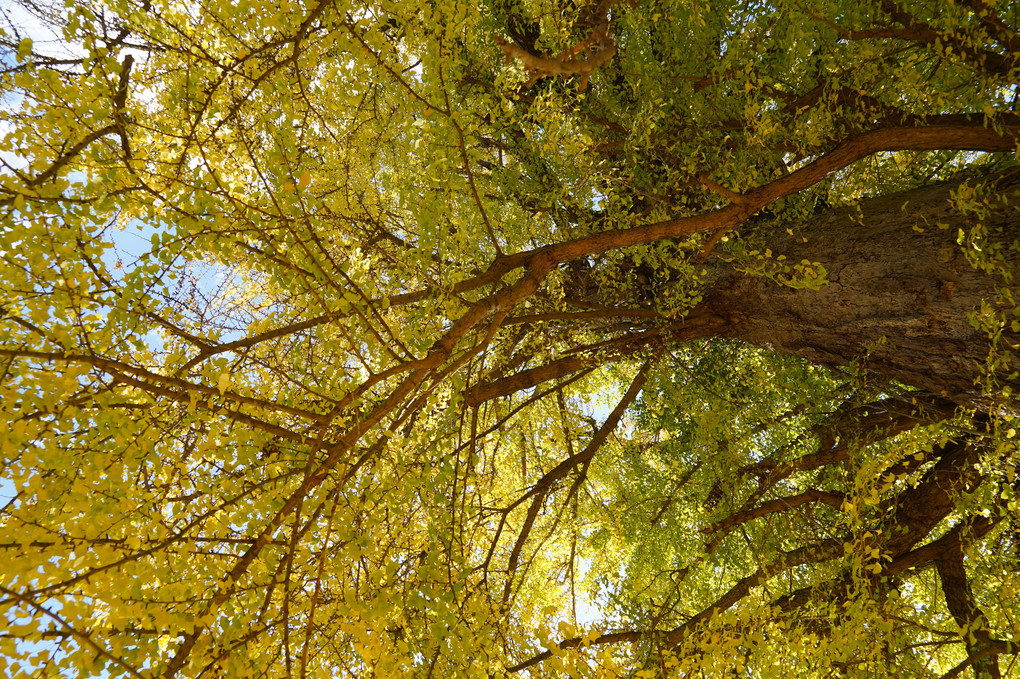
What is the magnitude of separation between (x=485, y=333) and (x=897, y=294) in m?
1.99

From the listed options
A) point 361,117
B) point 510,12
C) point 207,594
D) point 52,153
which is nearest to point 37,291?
point 52,153

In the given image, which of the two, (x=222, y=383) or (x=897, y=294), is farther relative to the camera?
(x=897, y=294)

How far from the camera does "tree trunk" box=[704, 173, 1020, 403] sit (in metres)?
2.40

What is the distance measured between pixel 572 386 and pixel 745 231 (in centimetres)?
195

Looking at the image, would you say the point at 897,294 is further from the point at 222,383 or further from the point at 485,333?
the point at 222,383

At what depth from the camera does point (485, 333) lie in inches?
100

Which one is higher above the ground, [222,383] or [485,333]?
[485,333]

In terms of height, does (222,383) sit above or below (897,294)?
below

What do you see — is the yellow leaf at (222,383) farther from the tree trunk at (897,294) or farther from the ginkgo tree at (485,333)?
the tree trunk at (897,294)

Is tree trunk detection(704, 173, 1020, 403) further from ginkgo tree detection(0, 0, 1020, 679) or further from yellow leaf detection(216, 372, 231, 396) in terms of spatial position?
yellow leaf detection(216, 372, 231, 396)

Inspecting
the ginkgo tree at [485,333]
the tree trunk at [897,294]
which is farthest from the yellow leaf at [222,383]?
the tree trunk at [897,294]

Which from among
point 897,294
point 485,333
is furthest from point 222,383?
point 897,294

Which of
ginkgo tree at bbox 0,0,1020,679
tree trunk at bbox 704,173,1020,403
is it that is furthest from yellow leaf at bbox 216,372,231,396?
tree trunk at bbox 704,173,1020,403

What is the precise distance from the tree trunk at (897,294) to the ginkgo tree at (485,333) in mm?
20
